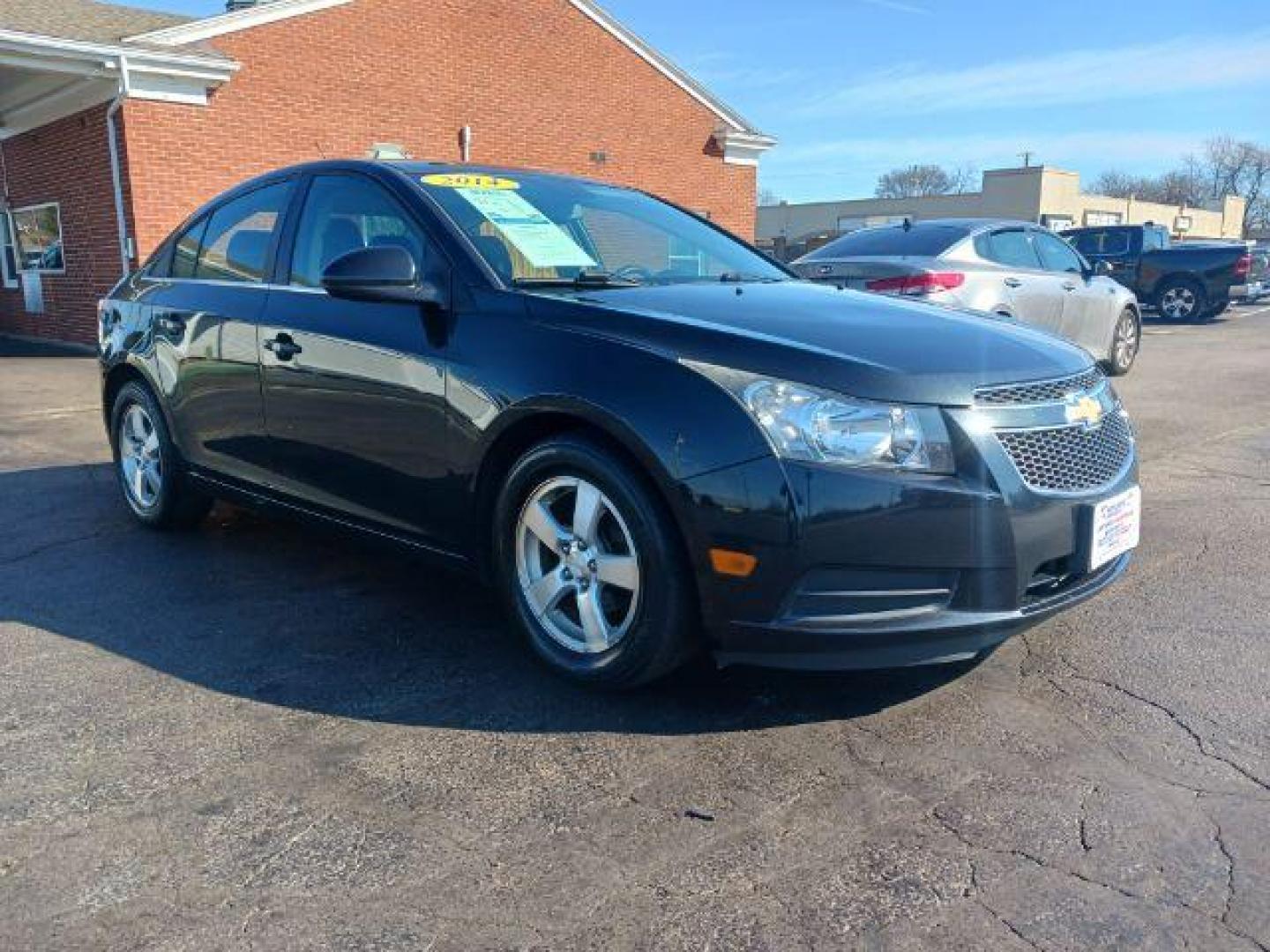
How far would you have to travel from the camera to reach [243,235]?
14.9ft

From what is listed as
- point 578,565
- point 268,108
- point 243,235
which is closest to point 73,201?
point 268,108

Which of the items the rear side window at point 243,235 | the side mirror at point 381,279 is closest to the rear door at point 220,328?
the rear side window at point 243,235

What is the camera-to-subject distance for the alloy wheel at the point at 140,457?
5.09 meters

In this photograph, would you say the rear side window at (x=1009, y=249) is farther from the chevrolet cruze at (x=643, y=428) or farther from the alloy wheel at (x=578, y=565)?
the alloy wheel at (x=578, y=565)

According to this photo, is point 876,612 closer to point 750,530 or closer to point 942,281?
point 750,530

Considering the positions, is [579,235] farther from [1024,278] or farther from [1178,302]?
[1178,302]

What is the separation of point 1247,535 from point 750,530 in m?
3.51

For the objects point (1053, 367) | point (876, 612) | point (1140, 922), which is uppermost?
point (1053, 367)

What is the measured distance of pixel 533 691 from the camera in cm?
327

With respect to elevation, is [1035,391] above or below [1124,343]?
above

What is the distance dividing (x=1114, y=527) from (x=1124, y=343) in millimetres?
8721

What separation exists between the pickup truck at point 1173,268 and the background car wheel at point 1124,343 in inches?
375

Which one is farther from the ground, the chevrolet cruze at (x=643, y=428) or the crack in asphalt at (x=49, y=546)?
the chevrolet cruze at (x=643, y=428)

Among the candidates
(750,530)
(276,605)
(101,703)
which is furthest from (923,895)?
(276,605)
